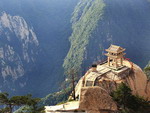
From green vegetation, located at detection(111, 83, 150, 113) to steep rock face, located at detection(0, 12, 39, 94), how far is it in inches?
4815

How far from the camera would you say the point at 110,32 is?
161 meters

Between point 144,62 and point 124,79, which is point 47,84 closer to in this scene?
point 144,62

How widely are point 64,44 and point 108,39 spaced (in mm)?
35347

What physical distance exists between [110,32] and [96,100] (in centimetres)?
12470

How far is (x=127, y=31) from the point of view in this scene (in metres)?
163

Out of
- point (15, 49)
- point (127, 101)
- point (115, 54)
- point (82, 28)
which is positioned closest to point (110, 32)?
point (82, 28)

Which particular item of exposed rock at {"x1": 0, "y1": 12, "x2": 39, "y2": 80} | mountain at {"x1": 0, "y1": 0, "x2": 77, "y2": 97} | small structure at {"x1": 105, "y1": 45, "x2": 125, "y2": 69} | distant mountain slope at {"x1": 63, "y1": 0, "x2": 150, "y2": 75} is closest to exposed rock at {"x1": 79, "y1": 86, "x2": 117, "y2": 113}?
small structure at {"x1": 105, "y1": 45, "x2": 125, "y2": 69}

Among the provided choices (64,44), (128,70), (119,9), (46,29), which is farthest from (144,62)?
(128,70)

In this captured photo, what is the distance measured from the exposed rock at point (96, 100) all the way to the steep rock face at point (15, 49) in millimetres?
120132

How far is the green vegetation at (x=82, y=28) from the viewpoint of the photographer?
153000mm

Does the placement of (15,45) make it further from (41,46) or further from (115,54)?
(115,54)

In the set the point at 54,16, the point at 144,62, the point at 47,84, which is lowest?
the point at 47,84

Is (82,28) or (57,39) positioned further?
(57,39)

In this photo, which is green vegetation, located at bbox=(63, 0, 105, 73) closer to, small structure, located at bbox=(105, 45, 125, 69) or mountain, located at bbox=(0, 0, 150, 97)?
mountain, located at bbox=(0, 0, 150, 97)
